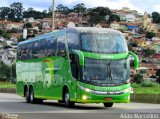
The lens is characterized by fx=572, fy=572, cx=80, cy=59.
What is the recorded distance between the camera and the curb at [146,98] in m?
29.6

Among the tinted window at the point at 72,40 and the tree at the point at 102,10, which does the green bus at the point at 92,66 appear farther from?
the tree at the point at 102,10

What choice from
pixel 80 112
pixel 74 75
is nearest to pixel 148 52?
pixel 74 75

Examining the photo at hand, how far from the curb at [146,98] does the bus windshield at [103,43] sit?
20.5ft

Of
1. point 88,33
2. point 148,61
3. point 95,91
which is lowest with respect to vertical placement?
point 148,61

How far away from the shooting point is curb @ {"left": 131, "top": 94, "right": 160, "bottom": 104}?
29.6 meters

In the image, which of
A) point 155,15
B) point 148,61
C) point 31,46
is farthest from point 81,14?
point 31,46

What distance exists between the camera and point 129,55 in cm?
2439

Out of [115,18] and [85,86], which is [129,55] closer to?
[85,86]

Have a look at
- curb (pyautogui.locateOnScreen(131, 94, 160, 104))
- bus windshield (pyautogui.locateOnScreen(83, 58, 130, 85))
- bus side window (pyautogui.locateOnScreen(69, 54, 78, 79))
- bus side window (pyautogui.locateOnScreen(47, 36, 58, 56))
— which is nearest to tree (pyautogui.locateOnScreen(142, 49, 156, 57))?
curb (pyautogui.locateOnScreen(131, 94, 160, 104))

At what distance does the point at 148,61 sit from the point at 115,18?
67.1 m

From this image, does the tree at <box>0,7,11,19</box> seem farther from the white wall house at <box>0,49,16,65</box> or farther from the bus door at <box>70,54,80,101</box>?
the bus door at <box>70,54,80,101</box>

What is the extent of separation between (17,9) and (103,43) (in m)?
143

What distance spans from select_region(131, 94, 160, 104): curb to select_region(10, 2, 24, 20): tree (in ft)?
440

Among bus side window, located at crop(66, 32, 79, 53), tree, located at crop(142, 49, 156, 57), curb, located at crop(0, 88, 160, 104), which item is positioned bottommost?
tree, located at crop(142, 49, 156, 57)
